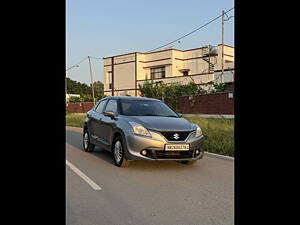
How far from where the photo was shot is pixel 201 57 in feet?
140

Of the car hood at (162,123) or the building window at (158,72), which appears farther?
the building window at (158,72)

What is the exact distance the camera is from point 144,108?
294 inches

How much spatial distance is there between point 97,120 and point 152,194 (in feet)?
13.1

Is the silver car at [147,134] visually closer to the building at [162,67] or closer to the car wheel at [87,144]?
the car wheel at [87,144]

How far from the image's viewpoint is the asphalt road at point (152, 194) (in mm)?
3609

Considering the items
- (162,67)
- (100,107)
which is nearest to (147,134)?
(100,107)

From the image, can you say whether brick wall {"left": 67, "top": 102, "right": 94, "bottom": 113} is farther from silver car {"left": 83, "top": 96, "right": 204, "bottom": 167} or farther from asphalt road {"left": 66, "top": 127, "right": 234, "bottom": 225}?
asphalt road {"left": 66, "top": 127, "right": 234, "bottom": 225}

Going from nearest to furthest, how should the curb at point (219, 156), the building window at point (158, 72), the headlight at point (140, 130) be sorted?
the headlight at point (140, 130), the curb at point (219, 156), the building window at point (158, 72)

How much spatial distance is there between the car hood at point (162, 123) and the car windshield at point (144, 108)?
1.47 ft

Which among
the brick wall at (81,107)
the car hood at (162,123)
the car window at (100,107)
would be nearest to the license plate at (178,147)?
the car hood at (162,123)

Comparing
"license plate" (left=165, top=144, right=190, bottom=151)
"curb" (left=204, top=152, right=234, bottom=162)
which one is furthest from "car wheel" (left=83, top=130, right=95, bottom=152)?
"license plate" (left=165, top=144, right=190, bottom=151)

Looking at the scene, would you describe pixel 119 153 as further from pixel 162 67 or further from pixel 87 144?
pixel 162 67
